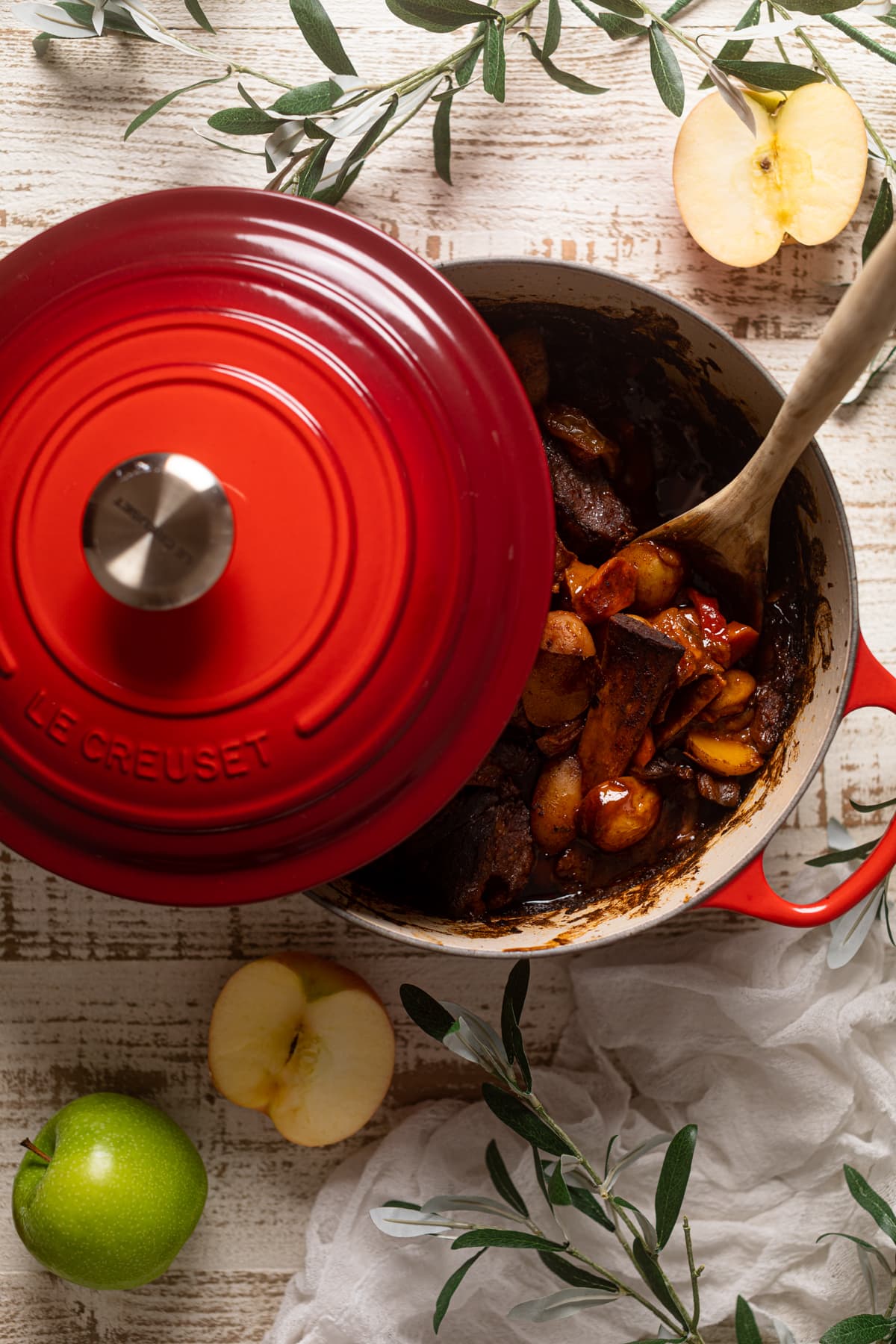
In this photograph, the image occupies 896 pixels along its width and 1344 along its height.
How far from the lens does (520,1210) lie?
892mm

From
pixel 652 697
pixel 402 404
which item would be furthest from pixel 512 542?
pixel 652 697

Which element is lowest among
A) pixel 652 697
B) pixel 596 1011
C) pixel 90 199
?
pixel 596 1011

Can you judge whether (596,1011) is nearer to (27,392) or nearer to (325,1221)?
(325,1221)

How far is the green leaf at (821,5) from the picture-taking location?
0.85 meters

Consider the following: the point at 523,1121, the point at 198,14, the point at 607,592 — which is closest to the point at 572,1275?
the point at 523,1121

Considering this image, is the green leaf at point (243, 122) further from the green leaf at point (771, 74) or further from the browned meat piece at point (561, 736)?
the browned meat piece at point (561, 736)

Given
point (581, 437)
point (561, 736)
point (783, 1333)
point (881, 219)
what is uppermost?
point (881, 219)

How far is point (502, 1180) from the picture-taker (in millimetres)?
895

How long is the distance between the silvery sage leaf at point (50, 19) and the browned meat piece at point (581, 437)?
0.49 m

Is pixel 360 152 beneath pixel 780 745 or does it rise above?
above

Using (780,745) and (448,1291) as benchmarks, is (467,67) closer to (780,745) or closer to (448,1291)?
(780,745)

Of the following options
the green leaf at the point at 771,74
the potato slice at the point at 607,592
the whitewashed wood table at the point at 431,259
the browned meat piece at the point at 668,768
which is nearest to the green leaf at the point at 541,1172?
the whitewashed wood table at the point at 431,259

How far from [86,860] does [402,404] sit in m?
0.36

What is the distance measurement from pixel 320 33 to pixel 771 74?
363 mm
